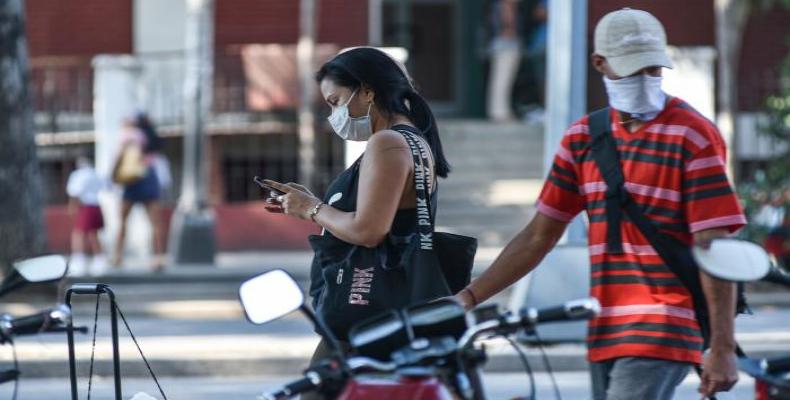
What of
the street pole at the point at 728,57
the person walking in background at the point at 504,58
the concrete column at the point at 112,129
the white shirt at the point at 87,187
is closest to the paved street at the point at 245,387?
the white shirt at the point at 87,187

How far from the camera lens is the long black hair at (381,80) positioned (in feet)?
16.2

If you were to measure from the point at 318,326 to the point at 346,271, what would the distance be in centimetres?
112

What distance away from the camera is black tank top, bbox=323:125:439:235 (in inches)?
192

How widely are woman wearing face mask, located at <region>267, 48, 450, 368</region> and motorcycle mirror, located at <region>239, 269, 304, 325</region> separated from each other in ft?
3.66

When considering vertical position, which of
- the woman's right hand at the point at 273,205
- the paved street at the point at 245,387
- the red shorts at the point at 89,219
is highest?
the woman's right hand at the point at 273,205

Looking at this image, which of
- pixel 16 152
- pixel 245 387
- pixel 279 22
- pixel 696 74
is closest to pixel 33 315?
pixel 245 387

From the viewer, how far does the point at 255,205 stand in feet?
64.8

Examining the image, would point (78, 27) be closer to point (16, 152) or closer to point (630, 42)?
point (16, 152)

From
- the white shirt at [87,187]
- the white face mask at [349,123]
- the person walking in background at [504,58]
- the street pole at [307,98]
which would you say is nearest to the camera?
the white face mask at [349,123]

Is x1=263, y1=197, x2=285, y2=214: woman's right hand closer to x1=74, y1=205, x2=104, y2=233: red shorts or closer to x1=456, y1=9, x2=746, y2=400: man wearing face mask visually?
x1=456, y1=9, x2=746, y2=400: man wearing face mask

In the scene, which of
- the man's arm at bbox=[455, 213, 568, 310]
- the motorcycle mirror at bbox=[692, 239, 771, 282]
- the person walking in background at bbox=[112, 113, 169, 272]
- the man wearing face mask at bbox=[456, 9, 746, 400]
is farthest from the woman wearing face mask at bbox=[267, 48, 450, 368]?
the person walking in background at bbox=[112, 113, 169, 272]

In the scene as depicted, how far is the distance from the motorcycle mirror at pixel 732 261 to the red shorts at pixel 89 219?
14.3 metres

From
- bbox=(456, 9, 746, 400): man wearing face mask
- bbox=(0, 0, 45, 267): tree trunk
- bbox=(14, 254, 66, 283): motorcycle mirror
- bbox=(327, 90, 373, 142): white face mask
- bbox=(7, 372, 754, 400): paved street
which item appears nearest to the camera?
bbox=(14, 254, 66, 283): motorcycle mirror

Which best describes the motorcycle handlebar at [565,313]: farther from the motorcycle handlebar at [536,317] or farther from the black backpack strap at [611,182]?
the black backpack strap at [611,182]
